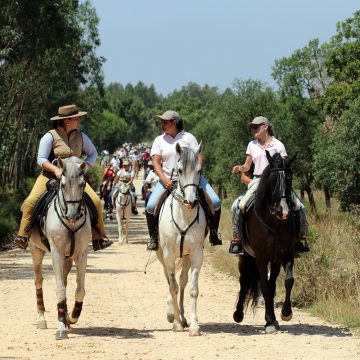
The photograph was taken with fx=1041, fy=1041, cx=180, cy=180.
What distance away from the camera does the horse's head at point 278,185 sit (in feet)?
44.7

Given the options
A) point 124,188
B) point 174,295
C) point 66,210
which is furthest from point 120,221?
point 66,210

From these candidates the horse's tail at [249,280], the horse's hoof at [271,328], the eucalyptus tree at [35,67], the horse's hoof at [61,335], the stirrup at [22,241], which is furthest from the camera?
the eucalyptus tree at [35,67]

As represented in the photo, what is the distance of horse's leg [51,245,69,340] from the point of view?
13055 mm

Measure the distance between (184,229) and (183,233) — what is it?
6cm

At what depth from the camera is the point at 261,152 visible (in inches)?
570

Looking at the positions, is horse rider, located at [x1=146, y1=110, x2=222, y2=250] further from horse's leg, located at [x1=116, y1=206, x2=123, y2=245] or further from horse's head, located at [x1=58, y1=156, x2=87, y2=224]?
horse's leg, located at [x1=116, y1=206, x2=123, y2=245]

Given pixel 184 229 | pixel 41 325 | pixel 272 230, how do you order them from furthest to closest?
pixel 41 325, pixel 272 230, pixel 184 229

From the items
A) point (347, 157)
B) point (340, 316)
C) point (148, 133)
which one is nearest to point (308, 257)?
point (340, 316)

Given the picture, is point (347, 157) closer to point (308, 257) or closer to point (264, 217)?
point (308, 257)

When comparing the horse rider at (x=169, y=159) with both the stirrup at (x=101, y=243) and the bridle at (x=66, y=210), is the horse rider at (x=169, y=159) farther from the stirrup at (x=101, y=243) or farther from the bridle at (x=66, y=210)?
the bridle at (x=66, y=210)

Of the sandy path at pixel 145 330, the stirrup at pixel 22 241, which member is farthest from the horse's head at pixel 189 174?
the stirrup at pixel 22 241

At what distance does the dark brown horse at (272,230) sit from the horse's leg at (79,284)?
90.5 inches

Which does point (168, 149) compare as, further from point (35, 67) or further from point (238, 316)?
point (35, 67)

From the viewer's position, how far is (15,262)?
85.9 ft
